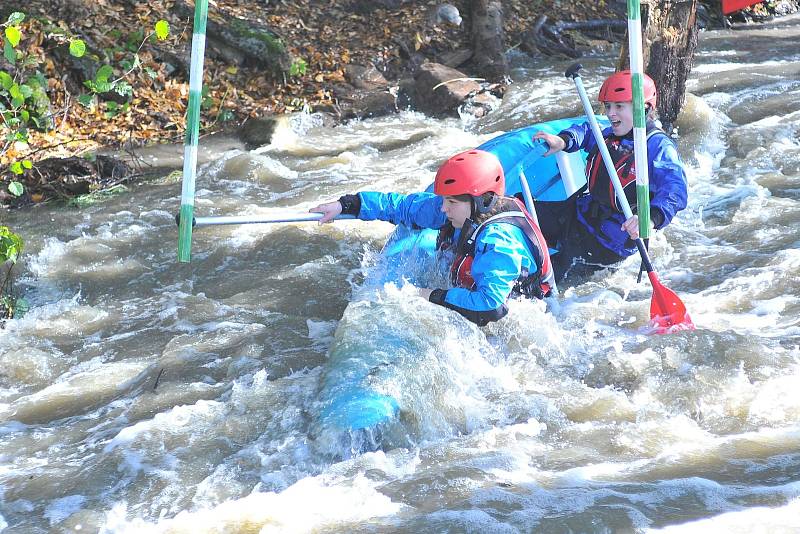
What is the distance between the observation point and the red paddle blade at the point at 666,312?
468 cm

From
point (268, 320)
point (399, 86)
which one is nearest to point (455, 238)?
point (268, 320)

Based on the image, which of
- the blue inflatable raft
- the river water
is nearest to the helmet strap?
the river water

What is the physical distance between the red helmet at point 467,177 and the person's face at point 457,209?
0.06 metres

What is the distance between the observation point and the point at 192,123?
4.08 m

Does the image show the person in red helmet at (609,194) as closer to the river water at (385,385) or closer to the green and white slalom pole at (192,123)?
the river water at (385,385)

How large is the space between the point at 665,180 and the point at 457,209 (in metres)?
1.38

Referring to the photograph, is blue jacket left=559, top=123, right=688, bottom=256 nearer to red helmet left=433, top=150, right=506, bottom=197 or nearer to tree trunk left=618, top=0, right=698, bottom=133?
red helmet left=433, top=150, right=506, bottom=197

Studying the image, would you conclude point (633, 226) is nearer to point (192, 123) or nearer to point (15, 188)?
point (192, 123)

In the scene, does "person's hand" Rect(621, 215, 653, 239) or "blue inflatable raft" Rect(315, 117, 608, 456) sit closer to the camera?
"blue inflatable raft" Rect(315, 117, 608, 456)

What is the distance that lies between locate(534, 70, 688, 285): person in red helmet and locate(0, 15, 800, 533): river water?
0.72 ft

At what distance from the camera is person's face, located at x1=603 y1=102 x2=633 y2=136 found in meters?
5.21

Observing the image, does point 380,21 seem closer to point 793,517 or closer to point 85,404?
point 85,404

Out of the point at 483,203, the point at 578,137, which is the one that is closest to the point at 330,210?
the point at 483,203

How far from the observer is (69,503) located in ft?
11.8
